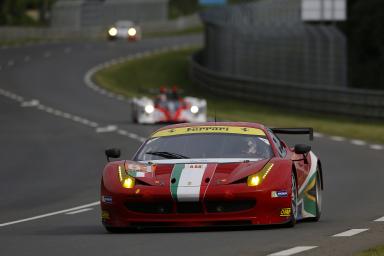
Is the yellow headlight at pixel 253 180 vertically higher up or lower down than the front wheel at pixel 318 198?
higher up

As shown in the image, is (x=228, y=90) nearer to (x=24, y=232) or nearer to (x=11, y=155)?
(x=11, y=155)

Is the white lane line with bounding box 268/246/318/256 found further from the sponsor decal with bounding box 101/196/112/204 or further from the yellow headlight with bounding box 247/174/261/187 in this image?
the sponsor decal with bounding box 101/196/112/204

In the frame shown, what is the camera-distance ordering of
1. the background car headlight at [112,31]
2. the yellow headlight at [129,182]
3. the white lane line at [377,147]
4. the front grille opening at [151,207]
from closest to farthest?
1. the front grille opening at [151,207]
2. the yellow headlight at [129,182]
3. the white lane line at [377,147]
4. the background car headlight at [112,31]

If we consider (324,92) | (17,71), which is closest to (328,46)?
(324,92)

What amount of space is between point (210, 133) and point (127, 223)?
69.3 inches

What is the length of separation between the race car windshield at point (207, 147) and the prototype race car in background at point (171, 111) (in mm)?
24251

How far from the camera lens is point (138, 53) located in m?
83.6

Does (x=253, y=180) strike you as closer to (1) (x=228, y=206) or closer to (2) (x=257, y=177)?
(2) (x=257, y=177)

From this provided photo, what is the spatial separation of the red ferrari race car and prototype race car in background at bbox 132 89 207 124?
2468cm

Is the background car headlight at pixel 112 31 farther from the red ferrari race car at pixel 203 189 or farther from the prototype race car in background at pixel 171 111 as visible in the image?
the red ferrari race car at pixel 203 189

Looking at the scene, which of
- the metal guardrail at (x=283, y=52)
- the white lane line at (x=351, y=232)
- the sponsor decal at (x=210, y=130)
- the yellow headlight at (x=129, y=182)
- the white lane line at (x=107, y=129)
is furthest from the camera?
the metal guardrail at (x=283, y=52)

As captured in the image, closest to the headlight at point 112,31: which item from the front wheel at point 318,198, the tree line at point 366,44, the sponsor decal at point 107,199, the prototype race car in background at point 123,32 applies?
the prototype race car in background at point 123,32

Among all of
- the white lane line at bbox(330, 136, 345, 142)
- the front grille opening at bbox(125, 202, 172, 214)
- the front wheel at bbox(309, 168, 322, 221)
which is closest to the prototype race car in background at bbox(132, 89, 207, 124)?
the white lane line at bbox(330, 136, 345, 142)

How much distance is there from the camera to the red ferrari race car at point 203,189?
40.1ft
